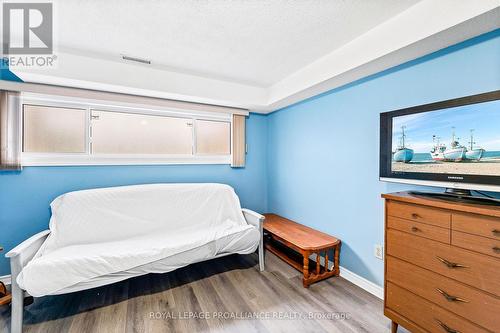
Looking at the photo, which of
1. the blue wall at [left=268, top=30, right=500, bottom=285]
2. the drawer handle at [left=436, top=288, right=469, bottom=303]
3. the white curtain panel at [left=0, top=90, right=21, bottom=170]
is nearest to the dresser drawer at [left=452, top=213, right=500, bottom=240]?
the drawer handle at [left=436, top=288, right=469, bottom=303]

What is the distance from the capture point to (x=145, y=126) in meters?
2.91

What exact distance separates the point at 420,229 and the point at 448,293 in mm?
364

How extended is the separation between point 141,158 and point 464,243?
125 inches

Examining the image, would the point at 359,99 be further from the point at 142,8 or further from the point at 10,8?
the point at 10,8

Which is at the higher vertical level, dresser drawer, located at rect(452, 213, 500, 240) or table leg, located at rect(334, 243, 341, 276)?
dresser drawer, located at rect(452, 213, 500, 240)

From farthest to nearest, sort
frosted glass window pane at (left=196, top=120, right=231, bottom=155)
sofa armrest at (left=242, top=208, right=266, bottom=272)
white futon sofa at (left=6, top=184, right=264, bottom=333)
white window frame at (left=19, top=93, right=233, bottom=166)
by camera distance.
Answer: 1. frosted glass window pane at (left=196, top=120, right=231, bottom=155)
2. sofa armrest at (left=242, top=208, right=266, bottom=272)
3. white window frame at (left=19, top=93, right=233, bottom=166)
4. white futon sofa at (left=6, top=184, right=264, bottom=333)

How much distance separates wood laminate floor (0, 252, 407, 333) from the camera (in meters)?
1.67

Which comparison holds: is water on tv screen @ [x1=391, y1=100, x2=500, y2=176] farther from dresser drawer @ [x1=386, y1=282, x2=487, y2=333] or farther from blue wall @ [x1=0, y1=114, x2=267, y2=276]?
blue wall @ [x1=0, y1=114, x2=267, y2=276]

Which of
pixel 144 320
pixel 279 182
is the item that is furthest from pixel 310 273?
pixel 144 320

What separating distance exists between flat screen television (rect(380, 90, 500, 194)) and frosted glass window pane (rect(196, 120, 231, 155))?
2250mm

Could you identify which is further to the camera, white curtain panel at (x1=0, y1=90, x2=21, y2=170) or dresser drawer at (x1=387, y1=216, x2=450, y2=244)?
white curtain panel at (x1=0, y1=90, x2=21, y2=170)

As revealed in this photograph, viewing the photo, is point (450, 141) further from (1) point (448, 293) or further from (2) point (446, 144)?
(1) point (448, 293)

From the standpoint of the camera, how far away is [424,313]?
1.34 metres

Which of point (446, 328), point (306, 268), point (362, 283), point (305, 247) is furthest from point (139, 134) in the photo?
point (446, 328)
